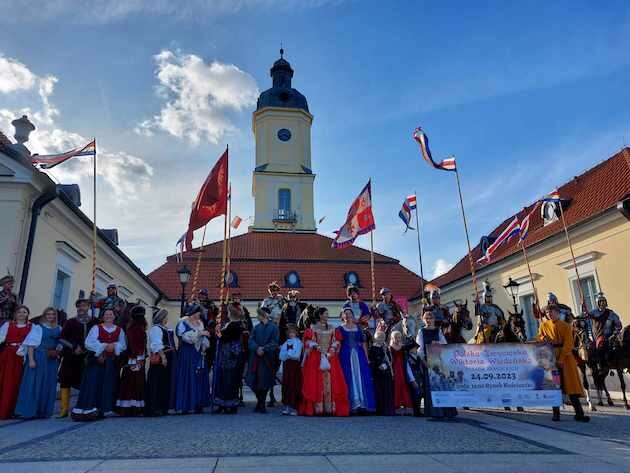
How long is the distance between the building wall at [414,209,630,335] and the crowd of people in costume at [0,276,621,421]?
7.42 meters

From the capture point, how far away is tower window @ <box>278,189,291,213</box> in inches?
1394

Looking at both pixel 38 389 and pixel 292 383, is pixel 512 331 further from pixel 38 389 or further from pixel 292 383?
pixel 38 389

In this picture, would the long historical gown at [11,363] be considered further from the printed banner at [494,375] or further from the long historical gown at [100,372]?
the printed banner at [494,375]

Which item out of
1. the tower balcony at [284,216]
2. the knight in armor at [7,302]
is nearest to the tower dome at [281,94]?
the tower balcony at [284,216]

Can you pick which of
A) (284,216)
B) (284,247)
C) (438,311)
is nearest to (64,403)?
(438,311)

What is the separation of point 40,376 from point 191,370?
2497 mm

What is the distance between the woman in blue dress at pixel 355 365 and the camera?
790cm

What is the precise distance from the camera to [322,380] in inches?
311

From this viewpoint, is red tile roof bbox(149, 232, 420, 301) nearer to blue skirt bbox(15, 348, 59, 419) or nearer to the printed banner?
blue skirt bbox(15, 348, 59, 419)

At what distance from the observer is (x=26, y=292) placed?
37.9 ft

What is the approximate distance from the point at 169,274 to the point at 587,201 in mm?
22345

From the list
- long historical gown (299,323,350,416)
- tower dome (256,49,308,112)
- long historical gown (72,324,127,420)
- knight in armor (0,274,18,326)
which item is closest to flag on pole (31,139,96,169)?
knight in armor (0,274,18,326)

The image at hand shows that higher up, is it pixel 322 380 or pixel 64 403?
pixel 322 380

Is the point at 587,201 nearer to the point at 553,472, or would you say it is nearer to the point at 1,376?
the point at 553,472
